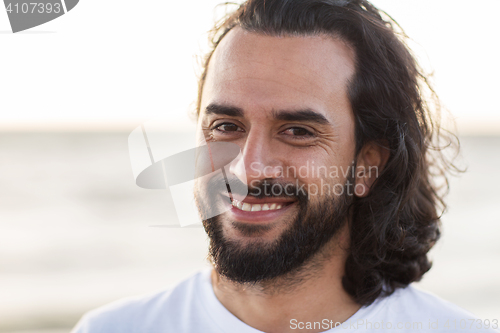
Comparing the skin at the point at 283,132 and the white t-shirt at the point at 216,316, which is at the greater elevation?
the skin at the point at 283,132

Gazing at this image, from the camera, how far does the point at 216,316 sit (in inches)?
93.3

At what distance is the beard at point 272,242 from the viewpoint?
2287 millimetres

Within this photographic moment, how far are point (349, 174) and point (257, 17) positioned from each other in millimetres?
1047

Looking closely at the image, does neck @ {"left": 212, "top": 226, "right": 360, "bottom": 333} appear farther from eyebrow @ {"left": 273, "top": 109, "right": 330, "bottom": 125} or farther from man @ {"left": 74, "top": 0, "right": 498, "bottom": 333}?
eyebrow @ {"left": 273, "top": 109, "right": 330, "bottom": 125}

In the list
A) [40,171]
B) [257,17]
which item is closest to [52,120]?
[40,171]

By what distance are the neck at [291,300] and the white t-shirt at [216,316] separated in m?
0.04

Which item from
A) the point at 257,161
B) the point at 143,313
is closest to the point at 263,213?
the point at 257,161

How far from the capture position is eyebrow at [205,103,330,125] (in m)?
2.30

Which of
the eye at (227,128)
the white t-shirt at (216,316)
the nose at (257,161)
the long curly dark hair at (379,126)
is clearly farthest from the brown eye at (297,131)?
the white t-shirt at (216,316)

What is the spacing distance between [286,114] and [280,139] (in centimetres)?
15

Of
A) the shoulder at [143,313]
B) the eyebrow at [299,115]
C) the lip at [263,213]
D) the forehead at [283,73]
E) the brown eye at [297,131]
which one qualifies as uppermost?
the forehead at [283,73]

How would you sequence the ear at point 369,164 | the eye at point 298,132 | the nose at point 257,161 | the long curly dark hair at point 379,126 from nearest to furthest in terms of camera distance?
the nose at point 257,161 → the eye at point 298,132 → the long curly dark hair at point 379,126 → the ear at point 369,164

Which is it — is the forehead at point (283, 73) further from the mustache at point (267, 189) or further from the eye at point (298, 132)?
the mustache at point (267, 189)

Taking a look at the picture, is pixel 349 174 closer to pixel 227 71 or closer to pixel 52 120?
pixel 227 71
